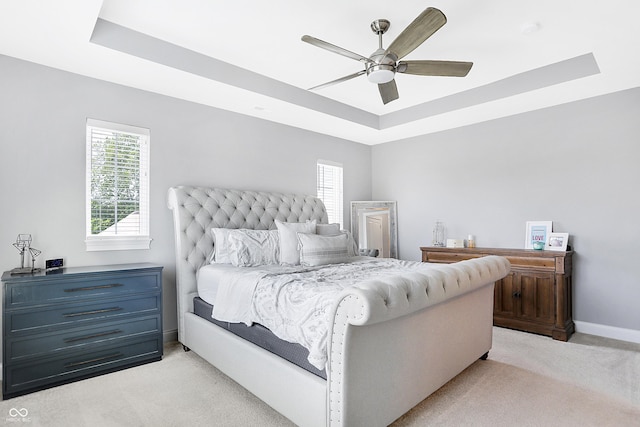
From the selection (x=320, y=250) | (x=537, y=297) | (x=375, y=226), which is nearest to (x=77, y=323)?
(x=320, y=250)

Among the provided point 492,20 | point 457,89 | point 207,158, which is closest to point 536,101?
point 457,89

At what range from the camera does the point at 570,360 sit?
10.4 ft

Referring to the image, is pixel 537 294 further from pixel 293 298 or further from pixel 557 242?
pixel 293 298

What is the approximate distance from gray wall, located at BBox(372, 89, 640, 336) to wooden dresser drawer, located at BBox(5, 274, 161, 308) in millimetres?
3953

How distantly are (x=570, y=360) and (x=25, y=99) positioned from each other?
5298 millimetres

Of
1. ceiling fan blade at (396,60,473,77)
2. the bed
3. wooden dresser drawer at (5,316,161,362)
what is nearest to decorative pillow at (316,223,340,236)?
the bed

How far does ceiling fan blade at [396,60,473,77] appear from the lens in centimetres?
265

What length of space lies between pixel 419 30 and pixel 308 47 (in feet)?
4.06

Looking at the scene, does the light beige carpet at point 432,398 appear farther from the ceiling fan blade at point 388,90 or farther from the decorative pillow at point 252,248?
the ceiling fan blade at point 388,90

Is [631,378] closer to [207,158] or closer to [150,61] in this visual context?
[207,158]

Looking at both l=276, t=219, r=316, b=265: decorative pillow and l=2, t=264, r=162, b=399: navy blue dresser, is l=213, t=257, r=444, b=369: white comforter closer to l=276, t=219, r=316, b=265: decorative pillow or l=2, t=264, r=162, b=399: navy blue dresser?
l=276, t=219, r=316, b=265: decorative pillow

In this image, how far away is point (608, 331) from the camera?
3797mm

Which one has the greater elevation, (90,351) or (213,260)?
(213,260)

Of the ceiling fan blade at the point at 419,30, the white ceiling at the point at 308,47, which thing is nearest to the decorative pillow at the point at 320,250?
the white ceiling at the point at 308,47
